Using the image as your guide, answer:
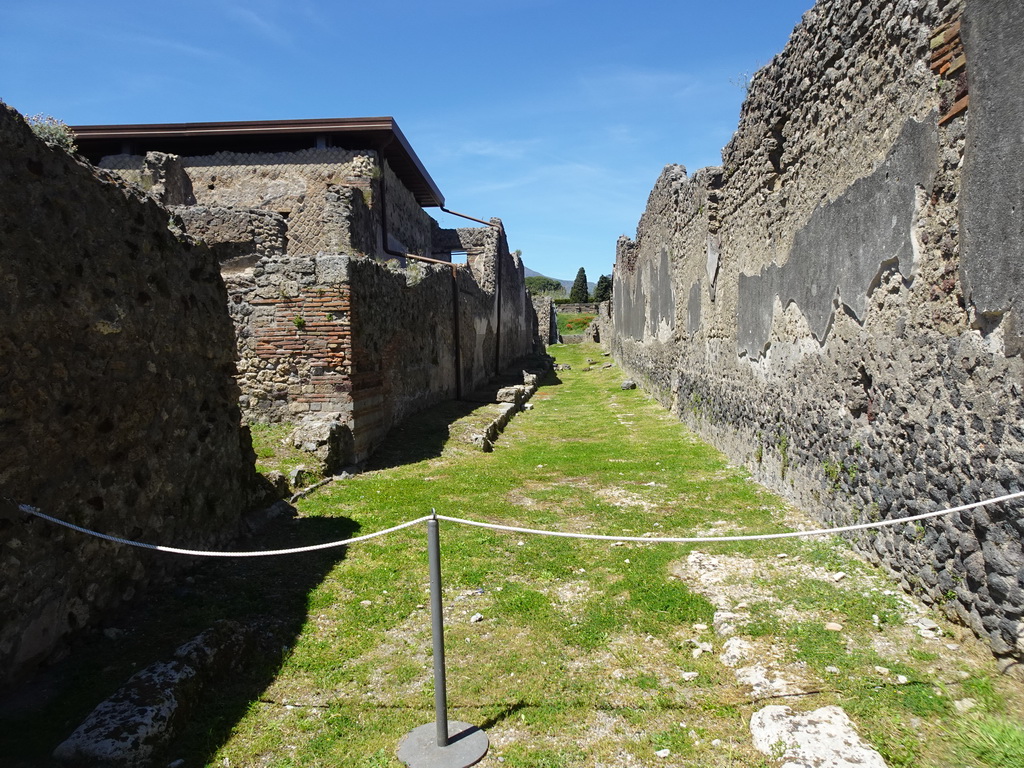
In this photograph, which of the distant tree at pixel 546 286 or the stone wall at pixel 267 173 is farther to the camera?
the distant tree at pixel 546 286

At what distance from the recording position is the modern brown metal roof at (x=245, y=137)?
620 inches

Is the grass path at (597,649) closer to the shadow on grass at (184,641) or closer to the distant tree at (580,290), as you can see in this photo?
the shadow on grass at (184,641)

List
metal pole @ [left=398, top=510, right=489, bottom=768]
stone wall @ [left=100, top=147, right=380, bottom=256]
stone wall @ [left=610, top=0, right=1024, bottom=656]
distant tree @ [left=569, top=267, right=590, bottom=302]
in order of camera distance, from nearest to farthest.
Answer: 1. metal pole @ [left=398, top=510, right=489, bottom=768]
2. stone wall @ [left=610, top=0, right=1024, bottom=656]
3. stone wall @ [left=100, top=147, right=380, bottom=256]
4. distant tree @ [left=569, top=267, right=590, bottom=302]

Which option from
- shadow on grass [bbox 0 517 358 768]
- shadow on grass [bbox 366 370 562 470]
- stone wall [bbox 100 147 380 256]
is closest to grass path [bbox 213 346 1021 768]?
shadow on grass [bbox 0 517 358 768]

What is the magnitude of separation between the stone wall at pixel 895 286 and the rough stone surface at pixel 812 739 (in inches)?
36.3

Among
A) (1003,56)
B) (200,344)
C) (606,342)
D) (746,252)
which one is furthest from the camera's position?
(606,342)

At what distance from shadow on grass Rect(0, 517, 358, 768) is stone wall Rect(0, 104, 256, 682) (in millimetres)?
134

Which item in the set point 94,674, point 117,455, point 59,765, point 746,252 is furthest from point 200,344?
point 746,252

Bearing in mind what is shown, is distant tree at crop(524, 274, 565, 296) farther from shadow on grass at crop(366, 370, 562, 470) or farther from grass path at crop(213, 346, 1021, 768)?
grass path at crop(213, 346, 1021, 768)

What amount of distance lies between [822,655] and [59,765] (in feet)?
10.1

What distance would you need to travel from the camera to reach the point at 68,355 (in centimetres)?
325

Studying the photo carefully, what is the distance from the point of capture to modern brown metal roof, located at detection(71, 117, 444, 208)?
51.7 feet

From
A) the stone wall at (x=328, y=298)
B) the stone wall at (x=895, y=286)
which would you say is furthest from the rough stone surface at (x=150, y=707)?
the stone wall at (x=328, y=298)

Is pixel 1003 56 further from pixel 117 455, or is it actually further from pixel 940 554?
pixel 117 455
